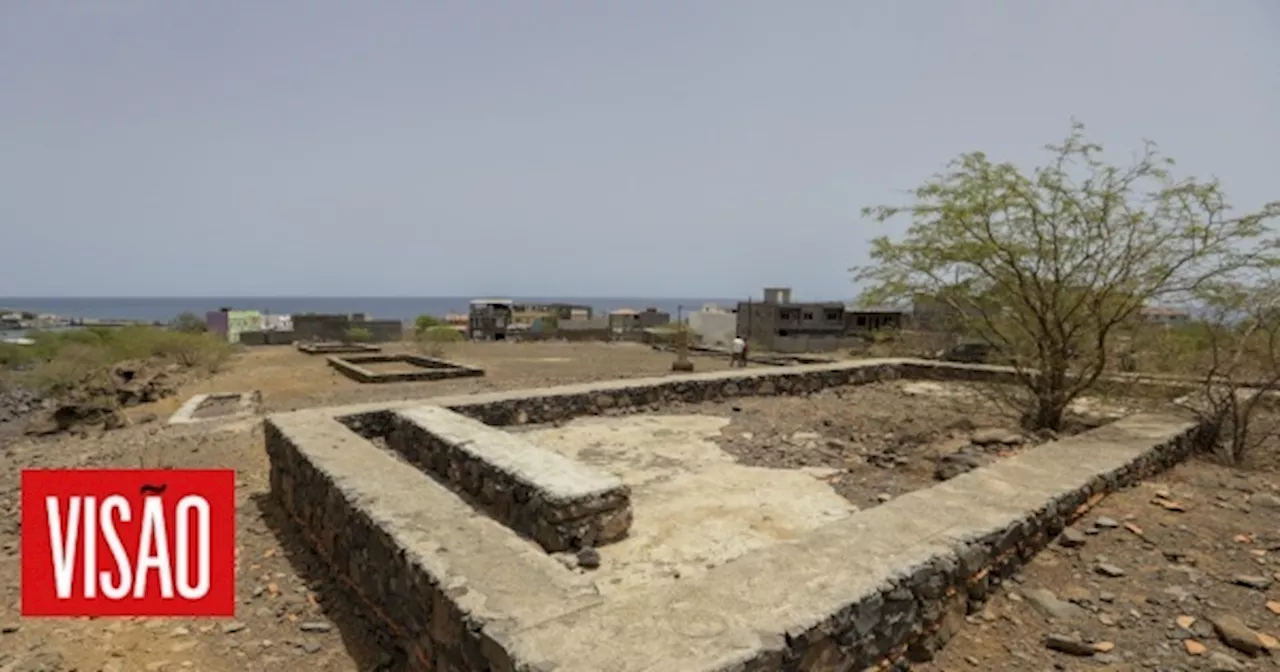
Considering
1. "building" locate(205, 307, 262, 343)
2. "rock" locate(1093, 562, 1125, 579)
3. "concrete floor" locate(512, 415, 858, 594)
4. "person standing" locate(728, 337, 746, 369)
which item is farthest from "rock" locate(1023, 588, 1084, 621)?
"building" locate(205, 307, 262, 343)

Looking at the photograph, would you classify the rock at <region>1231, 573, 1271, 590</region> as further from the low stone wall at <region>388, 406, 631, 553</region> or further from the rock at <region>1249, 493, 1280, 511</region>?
the low stone wall at <region>388, 406, 631, 553</region>

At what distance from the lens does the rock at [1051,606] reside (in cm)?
357

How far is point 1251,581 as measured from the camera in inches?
151

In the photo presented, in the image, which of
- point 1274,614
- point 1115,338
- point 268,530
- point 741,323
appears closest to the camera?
point 1274,614

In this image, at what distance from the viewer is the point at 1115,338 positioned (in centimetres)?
761

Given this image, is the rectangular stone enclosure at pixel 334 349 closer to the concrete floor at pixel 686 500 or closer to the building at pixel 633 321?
the building at pixel 633 321

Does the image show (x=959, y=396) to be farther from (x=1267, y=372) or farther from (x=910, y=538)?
(x=910, y=538)

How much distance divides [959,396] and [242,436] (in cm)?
1075

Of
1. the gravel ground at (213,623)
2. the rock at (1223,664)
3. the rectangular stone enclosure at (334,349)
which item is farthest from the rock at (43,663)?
the rectangular stone enclosure at (334,349)

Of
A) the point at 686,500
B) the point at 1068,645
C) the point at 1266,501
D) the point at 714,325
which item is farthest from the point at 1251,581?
the point at 714,325

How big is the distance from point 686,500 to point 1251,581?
3.58 m

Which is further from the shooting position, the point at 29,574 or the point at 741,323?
the point at 741,323

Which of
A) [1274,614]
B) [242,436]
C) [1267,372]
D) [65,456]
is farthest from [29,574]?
[1267,372]

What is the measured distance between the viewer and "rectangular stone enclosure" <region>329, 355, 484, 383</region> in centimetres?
1650
